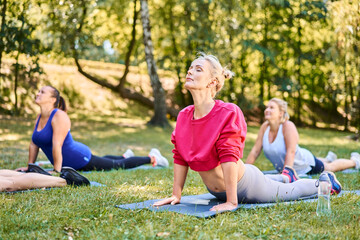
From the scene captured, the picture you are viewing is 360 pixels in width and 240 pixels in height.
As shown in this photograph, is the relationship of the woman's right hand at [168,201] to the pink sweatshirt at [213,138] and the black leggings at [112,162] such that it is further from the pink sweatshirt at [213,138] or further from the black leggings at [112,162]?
the black leggings at [112,162]

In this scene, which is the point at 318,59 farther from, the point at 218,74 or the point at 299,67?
the point at 218,74

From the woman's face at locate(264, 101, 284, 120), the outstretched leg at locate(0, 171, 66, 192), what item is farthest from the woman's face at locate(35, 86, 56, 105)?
the woman's face at locate(264, 101, 284, 120)

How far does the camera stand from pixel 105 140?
10.8m

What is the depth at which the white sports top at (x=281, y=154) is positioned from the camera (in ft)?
18.7

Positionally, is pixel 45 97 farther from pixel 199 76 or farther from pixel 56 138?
pixel 199 76

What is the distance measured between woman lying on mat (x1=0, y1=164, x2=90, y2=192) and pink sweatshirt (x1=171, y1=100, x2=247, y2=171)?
61.6 inches

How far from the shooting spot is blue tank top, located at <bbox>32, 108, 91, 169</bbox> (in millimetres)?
5316

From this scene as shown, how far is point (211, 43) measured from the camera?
47.4ft

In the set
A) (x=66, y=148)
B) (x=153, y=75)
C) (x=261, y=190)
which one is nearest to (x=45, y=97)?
(x=66, y=148)

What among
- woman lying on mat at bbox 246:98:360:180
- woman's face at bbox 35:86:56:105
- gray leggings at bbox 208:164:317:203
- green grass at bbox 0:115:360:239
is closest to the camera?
green grass at bbox 0:115:360:239

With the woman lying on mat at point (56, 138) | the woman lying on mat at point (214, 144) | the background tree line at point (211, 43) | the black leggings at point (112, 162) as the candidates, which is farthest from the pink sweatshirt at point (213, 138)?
the background tree line at point (211, 43)

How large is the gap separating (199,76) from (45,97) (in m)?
2.93

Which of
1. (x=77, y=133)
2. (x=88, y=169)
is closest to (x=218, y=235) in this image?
(x=88, y=169)

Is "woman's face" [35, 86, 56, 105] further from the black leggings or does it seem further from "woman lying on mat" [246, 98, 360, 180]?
"woman lying on mat" [246, 98, 360, 180]
